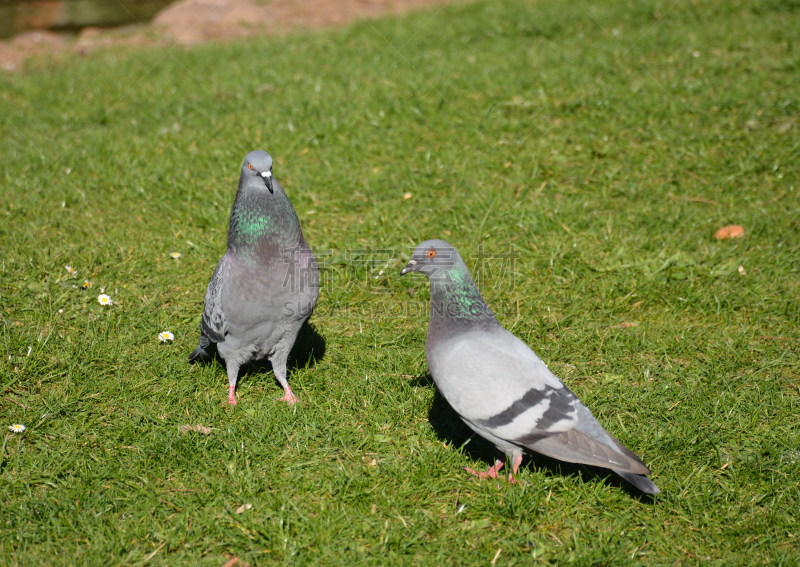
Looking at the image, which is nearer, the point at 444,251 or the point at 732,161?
the point at 444,251

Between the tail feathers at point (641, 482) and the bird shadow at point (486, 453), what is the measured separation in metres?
0.18

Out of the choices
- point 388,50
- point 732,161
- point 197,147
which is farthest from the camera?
point 388,50

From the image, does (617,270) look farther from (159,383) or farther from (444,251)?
(159,383)

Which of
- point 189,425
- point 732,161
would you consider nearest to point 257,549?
point 189,425

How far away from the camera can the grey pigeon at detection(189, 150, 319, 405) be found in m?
3.08

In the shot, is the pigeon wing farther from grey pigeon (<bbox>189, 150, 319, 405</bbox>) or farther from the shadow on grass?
the shadow on grass

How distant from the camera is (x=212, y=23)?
8984 mm

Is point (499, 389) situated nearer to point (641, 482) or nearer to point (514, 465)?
point (514, 465)

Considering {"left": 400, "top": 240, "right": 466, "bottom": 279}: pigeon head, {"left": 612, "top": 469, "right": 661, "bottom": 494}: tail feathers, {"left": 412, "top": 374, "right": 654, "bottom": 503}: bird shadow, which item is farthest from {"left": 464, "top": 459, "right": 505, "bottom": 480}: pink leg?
{"left": 400, "top": 240, "right": 466, "bottom": 279}: pigeon head

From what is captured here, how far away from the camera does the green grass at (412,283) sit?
8.79 feet

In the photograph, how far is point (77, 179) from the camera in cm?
521

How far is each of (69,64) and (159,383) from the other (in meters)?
6.18

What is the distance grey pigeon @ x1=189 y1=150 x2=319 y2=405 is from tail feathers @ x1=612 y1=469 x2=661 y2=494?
1.75 metres

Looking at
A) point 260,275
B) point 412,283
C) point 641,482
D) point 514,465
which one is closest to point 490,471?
point 514,465
